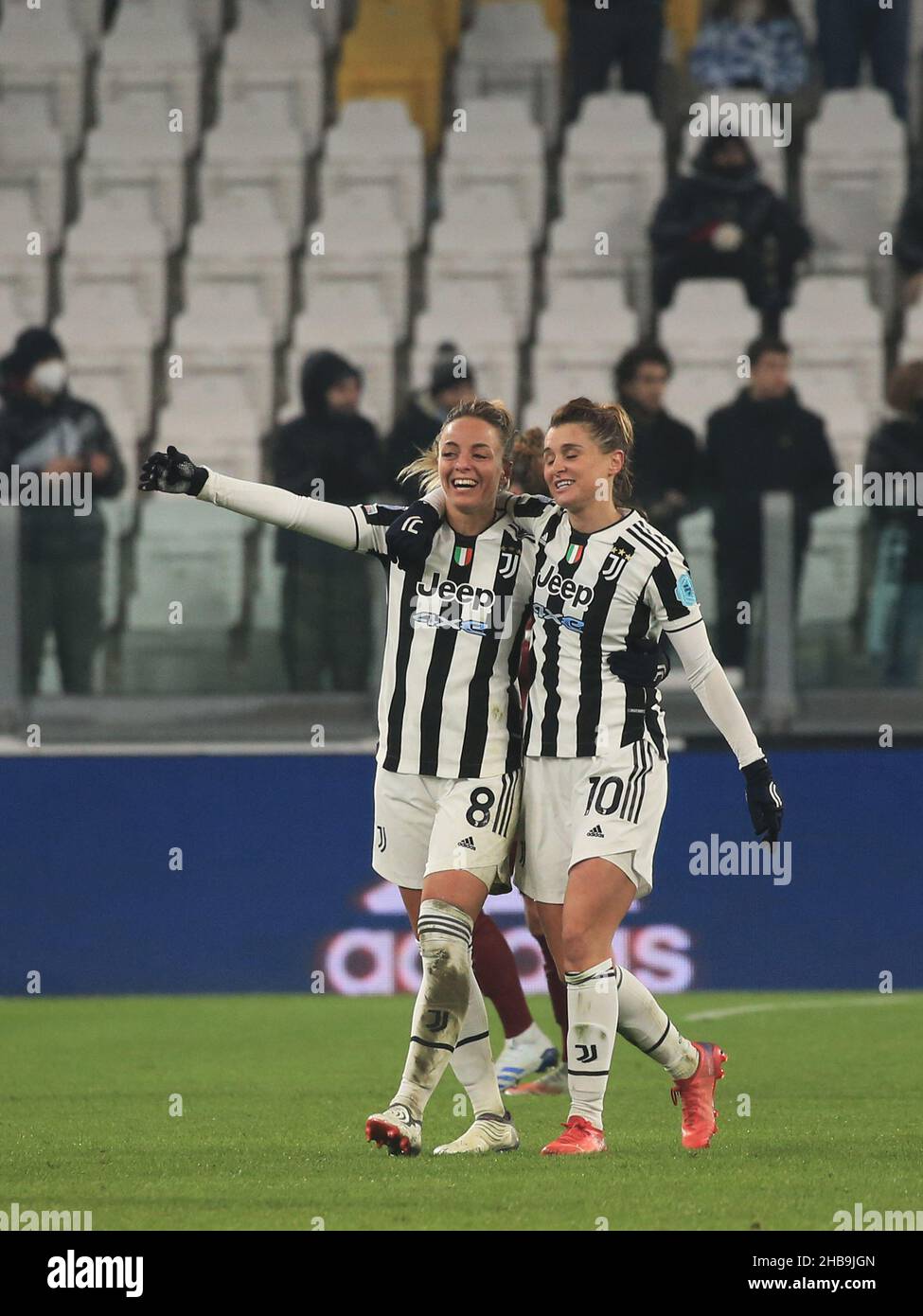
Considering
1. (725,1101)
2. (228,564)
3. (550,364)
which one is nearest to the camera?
(725,1101)

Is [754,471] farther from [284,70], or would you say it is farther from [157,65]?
[157,65]

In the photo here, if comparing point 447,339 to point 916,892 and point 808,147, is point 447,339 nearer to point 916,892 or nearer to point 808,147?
point 808,147

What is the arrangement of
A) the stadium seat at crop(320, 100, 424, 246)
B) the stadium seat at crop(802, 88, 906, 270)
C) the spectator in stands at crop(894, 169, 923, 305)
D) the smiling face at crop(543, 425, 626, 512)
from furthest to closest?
the stadium seat at crop(320, 100, 424, 246) < the stadium seat at crop(802, 88, 906, 270) < the spectator in stands at crop(894, 169, 923, 305) < the smiling face at crop(543, 425, 626, 512)

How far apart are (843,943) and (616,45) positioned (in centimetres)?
799

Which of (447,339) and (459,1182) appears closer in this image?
(459,1182)

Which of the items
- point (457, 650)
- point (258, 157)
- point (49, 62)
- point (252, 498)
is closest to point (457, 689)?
point (457, 650)

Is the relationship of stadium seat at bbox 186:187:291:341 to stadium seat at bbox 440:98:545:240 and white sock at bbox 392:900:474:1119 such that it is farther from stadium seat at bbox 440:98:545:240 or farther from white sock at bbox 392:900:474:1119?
white sock at bbox 392:900:474:1119

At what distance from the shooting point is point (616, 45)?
1614 centimetres

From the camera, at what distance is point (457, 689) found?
6.00m

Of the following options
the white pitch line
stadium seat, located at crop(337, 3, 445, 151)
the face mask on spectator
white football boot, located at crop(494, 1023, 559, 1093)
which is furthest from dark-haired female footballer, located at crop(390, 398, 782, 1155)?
stadium seat, located at crop(337, 3, 445, 151)

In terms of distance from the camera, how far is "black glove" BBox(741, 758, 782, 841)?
5.91 meters

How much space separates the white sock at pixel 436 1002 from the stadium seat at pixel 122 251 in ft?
34.7

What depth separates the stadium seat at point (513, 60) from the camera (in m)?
16.9
